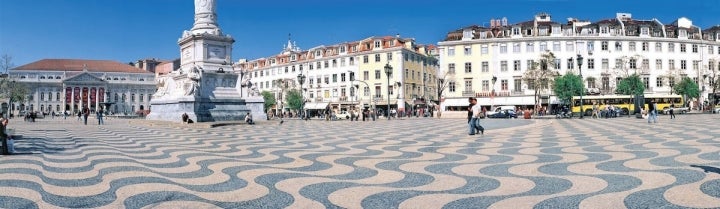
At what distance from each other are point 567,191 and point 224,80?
29260 mm

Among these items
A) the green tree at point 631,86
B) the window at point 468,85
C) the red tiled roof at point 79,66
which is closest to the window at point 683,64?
the green tree at point 631,86

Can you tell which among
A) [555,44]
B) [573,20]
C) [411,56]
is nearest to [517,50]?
[555,44]

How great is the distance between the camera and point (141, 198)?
535 cm

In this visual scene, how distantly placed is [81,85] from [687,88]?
5065 inches

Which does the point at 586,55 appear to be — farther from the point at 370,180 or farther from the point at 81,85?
the point at 81,85

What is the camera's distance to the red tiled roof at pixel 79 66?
12481cm

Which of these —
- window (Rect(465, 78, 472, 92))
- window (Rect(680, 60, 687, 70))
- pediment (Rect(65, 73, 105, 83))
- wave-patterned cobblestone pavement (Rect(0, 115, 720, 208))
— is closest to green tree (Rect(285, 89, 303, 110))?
window (Rect(465, 78, 472, 92))

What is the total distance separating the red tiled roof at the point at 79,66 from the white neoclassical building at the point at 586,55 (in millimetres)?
101214

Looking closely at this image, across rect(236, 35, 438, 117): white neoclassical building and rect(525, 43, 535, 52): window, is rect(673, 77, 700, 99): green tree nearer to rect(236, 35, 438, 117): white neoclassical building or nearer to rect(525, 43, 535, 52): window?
rect(525, 43, 535, 52): window

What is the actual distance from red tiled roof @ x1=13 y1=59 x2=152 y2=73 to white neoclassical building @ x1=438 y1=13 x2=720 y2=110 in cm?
10121

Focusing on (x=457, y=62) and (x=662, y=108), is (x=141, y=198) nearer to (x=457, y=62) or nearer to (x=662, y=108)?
(x=662, y=108)

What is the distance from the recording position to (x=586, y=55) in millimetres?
67188

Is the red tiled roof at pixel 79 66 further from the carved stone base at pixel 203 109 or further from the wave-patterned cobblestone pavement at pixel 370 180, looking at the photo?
the wave-patterned cobblestone pavement at pixel 370 180

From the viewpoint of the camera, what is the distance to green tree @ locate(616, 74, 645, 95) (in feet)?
200
